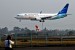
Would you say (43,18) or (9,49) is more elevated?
(43,18)

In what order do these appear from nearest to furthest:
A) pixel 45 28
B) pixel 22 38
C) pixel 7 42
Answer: pixel 7 42, pixel 22 38, pixel 45 28

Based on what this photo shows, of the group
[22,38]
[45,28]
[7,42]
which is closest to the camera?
[7,42]

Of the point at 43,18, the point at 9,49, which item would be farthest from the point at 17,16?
the point at 9,49

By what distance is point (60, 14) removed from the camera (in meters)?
121

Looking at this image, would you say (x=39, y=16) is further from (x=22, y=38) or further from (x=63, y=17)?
A: (x=22, y=38)

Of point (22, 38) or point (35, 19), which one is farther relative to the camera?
point (35, 19)

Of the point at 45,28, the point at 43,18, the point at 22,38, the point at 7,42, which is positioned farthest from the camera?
the point at 43,18

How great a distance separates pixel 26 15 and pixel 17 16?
13.2ft

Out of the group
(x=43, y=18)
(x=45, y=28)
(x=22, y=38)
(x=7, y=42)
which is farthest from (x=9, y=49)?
(x=43, y=18)

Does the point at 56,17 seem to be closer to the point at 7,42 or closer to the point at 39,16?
the point at 39,16

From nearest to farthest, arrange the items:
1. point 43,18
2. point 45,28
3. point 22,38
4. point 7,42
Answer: point 7,42 < point 22,38 < point 45,28 < point 43,18

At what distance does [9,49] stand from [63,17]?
96.2 meters

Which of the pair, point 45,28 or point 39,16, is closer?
point 45,28

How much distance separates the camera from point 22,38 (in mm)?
53531
